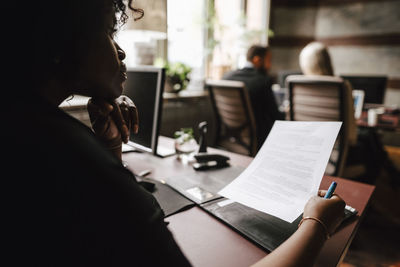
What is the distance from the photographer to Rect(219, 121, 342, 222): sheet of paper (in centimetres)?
69

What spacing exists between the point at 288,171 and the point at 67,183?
583mm

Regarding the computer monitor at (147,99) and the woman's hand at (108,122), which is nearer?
the woman's hand at (108,122)

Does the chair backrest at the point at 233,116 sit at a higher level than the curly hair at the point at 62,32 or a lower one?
lower

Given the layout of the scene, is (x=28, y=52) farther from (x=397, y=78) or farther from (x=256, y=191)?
(x=397, y=78)

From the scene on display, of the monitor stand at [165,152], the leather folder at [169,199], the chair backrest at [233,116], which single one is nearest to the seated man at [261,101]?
the chair backrest at [233,116]

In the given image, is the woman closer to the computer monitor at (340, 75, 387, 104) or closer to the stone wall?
the computer monitor at (340, 75, 387, 104)

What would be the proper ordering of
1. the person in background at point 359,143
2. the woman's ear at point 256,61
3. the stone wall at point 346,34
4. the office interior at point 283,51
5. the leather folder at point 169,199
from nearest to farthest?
the leather folder at point 169,199 < the office interior at point 283,51 < the person in background at point 359,143 < the woman's ear at point 256,61 < the stone wall at point 346,34

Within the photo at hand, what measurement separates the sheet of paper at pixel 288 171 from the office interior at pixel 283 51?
45 cm

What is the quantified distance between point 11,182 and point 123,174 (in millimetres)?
133

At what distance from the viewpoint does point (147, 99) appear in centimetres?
113

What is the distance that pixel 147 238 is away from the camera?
38cm

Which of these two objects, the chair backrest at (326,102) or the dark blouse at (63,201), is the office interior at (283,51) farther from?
the dark blouse at (63,201)

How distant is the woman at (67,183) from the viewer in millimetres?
335

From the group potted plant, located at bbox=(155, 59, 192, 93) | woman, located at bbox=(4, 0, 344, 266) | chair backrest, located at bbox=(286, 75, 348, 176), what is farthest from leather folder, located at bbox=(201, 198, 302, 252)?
potted plant, located at bbox=(155, 59, 192, 93)
